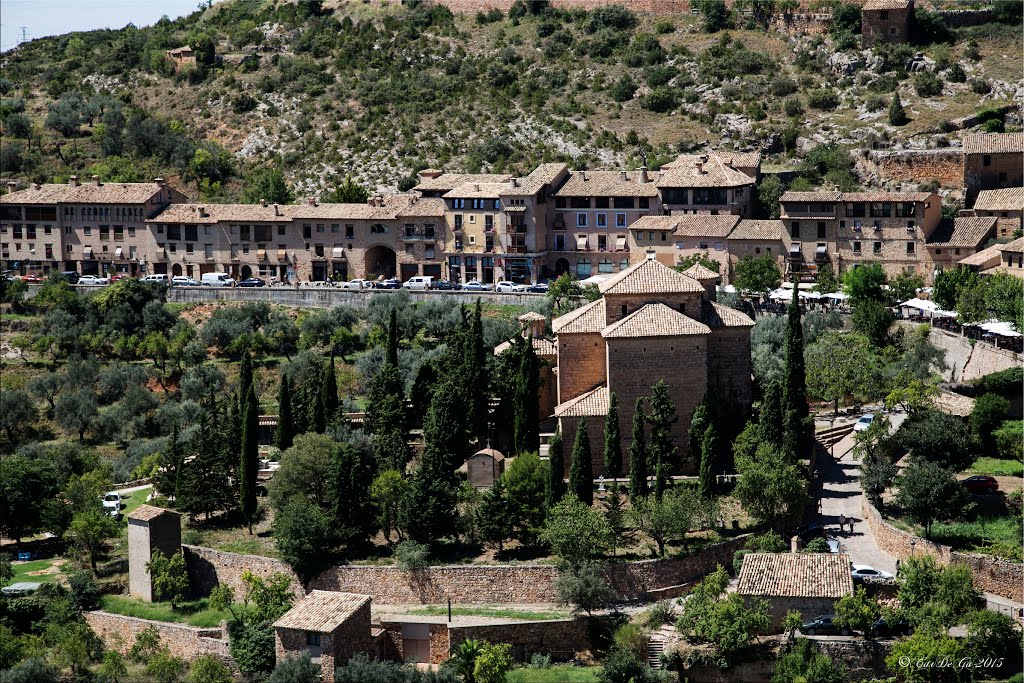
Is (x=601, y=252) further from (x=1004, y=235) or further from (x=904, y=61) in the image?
(x=904, y=61)

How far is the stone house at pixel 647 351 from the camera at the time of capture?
55188mm

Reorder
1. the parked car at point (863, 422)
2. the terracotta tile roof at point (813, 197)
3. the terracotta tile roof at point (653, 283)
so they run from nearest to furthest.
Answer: the terracotta tile roof at point (653, 283), the parked car at point (863, 422), the terracotta tile roof at point (813, 197)

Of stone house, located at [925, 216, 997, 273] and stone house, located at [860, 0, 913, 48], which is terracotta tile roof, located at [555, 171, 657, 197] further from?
stone house, located at [860, 0, 913, 48]

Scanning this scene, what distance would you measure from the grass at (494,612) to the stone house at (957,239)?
35.5 m

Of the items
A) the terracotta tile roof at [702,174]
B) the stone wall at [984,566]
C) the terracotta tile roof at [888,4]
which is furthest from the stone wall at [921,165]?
the stone wall at [984,566]

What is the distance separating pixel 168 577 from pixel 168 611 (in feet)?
3.49

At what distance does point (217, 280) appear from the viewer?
301 ft

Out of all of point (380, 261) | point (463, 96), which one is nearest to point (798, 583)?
point (380, 261)

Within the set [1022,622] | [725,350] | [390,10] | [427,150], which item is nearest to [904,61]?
[427,150]

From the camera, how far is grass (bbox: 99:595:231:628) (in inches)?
2039

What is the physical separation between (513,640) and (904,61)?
63533 mm

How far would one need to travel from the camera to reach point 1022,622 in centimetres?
4653

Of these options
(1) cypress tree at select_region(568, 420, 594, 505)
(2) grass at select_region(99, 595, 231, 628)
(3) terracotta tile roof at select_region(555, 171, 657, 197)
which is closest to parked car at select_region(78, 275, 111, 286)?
(3) terracotta tile roof at select_region(555, 171, 657, 197)

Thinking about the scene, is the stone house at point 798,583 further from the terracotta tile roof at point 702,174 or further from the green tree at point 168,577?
the terracotta tile roof at point 702,174
